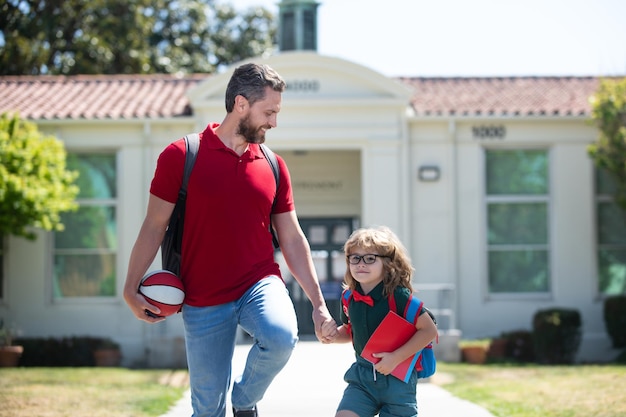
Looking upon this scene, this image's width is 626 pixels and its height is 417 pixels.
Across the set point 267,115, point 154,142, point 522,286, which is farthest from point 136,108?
point 267,115

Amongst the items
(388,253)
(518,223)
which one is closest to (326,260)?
(518,223)

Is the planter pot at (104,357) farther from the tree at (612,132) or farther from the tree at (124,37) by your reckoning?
the tree at (124,37)

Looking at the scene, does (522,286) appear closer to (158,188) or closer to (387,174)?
(387,174)

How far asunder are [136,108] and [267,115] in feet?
41.7

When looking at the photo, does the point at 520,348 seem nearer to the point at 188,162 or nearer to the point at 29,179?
the point at 29,179

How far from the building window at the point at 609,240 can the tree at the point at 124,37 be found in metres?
16.7

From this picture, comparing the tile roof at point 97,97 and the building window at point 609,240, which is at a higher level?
the tile roof at point 97,97

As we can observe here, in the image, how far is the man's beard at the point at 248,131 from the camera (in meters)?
4.98

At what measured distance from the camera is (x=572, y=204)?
1702 centimetres

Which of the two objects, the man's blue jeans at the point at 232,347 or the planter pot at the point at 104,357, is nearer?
the man's blue jeans at the point at 232,347

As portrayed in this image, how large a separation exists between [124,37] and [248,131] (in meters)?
26.2

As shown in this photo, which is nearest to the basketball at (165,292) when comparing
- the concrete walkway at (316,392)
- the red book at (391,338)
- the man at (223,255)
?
the man at (223,255)

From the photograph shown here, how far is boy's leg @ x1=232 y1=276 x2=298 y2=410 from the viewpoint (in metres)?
4.62

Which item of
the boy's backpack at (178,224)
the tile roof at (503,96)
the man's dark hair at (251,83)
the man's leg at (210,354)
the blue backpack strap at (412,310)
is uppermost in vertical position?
the tile roof at (503,96)
